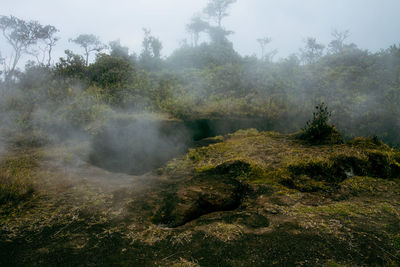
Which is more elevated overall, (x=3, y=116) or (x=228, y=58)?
(x=228, y=58)

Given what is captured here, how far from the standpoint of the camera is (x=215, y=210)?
3.52 meters

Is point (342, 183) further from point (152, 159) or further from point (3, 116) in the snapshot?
point (3, 116)

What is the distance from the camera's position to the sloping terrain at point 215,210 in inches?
93.0

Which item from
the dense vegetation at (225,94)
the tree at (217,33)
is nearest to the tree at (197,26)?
the tree at (217,33)

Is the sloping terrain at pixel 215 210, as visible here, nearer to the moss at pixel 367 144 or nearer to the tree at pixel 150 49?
the moss at pixel 367 144

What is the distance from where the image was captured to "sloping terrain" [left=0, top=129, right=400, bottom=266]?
7.75ft

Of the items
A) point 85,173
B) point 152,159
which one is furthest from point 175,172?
point 85,173

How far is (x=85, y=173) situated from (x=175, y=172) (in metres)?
1.95

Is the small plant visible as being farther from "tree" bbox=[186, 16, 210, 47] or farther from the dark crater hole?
"tree" bbox=[186, 16, 210, 47]

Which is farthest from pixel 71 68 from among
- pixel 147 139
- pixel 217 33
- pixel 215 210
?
pixel 217 33

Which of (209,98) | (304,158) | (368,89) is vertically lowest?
(304,158)

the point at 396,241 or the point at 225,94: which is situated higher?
the point at 225,94

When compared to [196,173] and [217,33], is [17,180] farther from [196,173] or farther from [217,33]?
[217,33]

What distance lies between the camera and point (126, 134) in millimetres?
7766
